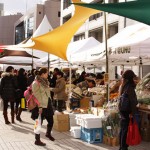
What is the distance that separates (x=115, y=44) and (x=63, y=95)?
158 inches

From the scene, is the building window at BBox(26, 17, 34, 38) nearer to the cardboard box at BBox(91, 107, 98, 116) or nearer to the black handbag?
the black handbag

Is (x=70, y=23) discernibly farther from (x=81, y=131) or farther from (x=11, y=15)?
(x=11, y=15)

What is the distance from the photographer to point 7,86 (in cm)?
1127

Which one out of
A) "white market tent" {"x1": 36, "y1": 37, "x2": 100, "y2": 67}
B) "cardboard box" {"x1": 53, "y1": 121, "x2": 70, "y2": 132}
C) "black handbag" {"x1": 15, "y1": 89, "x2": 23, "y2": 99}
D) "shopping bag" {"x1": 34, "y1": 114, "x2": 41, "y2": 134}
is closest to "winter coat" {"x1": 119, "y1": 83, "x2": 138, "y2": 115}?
"shopping bag" {"x1": 34, "y1": 114, "x2": 41, "y2": 134}

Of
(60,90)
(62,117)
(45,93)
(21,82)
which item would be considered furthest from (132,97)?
(21,82)

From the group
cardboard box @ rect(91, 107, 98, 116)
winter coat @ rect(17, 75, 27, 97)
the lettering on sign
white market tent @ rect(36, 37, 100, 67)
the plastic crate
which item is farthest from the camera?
winter coat @ rect(17, 75, 27, 97)

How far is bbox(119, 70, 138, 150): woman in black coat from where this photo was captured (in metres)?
7.13

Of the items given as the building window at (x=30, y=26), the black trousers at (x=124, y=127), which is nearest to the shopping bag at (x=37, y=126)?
the black trousers at (x=124, y=127)

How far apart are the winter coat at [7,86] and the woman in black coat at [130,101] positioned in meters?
5.04

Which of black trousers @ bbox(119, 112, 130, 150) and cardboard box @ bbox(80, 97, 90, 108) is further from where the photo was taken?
cardboard box @ bbox(80, 97, 90, 108)

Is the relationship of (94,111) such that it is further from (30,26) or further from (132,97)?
(30,26)

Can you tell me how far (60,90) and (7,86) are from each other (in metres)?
2.15

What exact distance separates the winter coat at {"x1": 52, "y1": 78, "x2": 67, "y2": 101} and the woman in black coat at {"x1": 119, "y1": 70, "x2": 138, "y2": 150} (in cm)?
501

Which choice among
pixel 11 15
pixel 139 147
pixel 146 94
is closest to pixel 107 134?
pixel 139 147
